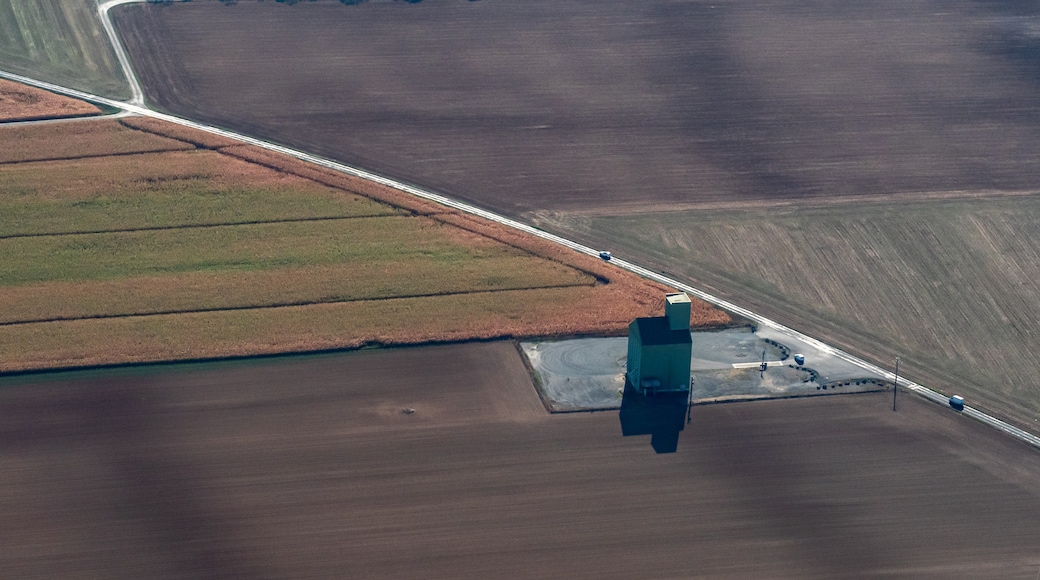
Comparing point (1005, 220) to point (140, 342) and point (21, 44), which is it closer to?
point (140, 342)

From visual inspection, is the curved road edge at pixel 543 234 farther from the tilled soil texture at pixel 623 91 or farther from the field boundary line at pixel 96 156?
the field boundary line at pixel 96 156

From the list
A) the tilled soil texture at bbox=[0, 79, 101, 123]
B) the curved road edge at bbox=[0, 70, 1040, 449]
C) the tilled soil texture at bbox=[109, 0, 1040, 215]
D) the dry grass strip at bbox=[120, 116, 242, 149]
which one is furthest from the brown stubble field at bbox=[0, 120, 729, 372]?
the tilled soil texture at bbox=[109, 0, 1040, 215]

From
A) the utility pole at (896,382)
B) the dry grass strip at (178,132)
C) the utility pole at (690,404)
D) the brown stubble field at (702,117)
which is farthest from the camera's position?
the dry grass strip at (178,132)

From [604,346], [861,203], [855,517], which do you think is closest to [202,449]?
[604,346]

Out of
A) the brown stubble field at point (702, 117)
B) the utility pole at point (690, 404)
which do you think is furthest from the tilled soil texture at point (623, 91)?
the utility pole at point (690, 404)

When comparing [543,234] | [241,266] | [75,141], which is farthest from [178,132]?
[543,234]
